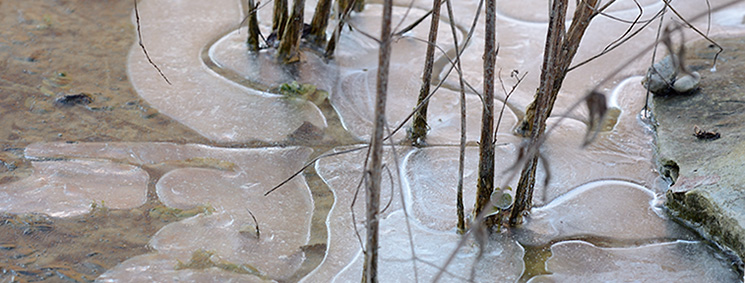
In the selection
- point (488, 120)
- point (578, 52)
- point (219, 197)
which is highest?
point (488, 120)

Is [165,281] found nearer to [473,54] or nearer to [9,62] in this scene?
[9,62]

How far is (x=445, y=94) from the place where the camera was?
2826 millimetres

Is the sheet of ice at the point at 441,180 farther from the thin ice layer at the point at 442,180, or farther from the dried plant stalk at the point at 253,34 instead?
the dried plant stalk at the point at 253,34

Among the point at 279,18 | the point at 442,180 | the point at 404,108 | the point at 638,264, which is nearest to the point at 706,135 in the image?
the point at 638,264

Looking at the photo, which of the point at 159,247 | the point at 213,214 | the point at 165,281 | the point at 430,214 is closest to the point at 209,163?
the point at 213,214

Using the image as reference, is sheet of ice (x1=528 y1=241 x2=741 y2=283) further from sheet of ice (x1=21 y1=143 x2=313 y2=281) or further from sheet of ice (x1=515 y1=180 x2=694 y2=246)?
sheet of ice (x1=21 y1=143 x2=313 y2=281)

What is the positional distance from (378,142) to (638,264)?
109cm

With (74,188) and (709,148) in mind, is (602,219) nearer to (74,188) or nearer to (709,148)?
(709,148)

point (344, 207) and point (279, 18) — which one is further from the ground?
point (279, 18)

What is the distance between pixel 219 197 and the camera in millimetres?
2189

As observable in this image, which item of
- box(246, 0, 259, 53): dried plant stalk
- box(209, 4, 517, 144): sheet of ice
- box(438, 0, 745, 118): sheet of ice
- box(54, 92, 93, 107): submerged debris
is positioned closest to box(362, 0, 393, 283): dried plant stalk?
box(209, 4, 517, 144): sheet of ice

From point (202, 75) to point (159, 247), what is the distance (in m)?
1.11

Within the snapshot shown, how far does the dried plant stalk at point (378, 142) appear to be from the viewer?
1.25 meters

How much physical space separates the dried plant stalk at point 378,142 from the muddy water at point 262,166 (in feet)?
0.25
